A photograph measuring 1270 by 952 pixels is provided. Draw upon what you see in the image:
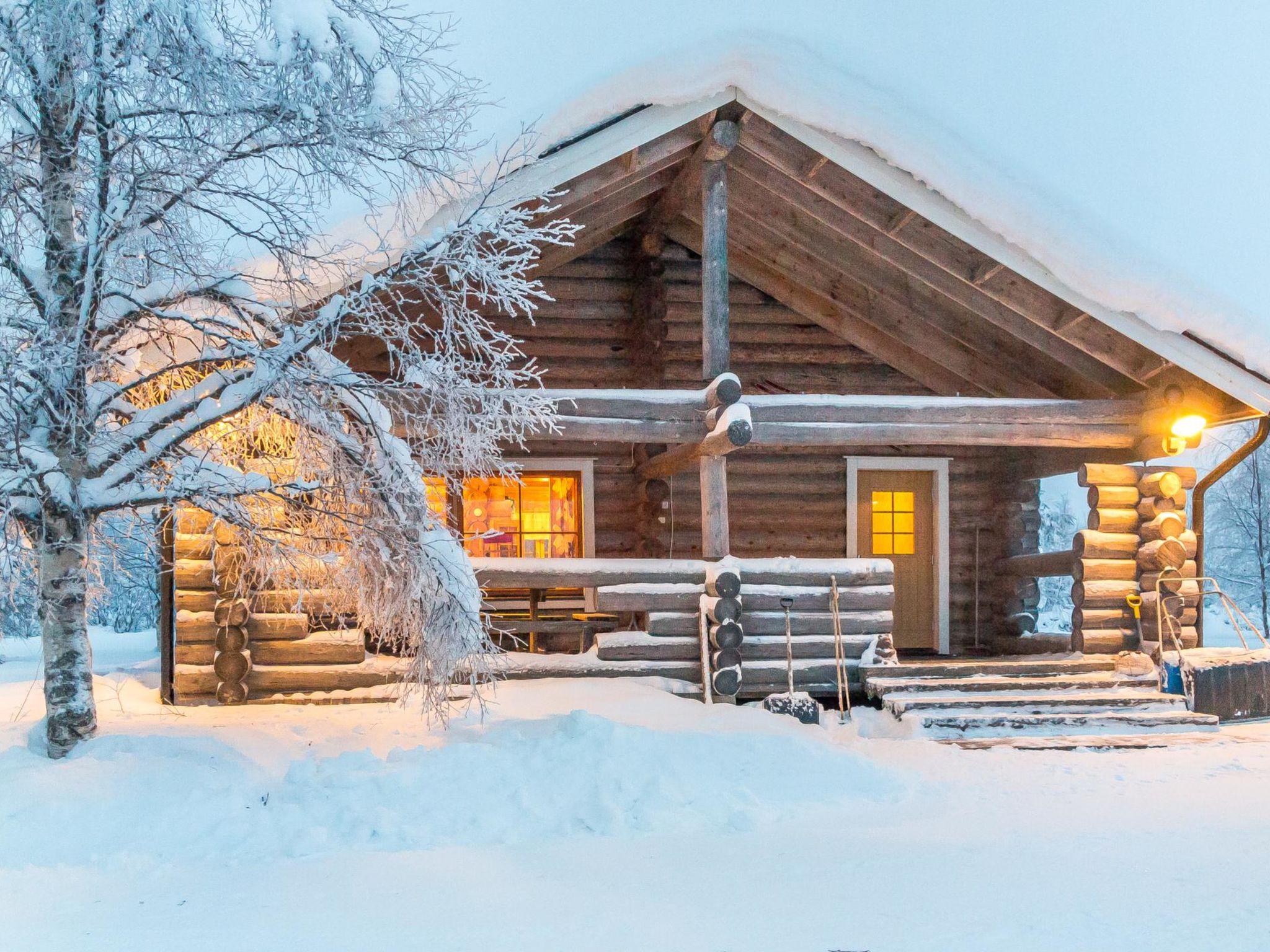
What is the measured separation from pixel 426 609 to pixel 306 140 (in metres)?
2.75

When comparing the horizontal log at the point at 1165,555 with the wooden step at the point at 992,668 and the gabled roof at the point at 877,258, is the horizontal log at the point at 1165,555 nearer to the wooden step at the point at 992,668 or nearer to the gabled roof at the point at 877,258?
the wooden step at the point at 992,668

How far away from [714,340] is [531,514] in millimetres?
4109

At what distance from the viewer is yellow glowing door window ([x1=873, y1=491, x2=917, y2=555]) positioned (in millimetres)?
12109

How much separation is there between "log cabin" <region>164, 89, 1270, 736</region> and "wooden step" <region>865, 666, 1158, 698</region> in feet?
0.96

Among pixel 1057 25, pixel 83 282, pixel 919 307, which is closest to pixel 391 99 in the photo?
pixel 83 282

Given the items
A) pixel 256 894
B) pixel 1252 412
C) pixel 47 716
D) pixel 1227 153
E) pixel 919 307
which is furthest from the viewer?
pixel 1227 153

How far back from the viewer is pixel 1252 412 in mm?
9008

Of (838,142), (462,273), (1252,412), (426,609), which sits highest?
(838,142)

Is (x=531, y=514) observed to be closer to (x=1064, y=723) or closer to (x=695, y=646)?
(x=695, y=646)

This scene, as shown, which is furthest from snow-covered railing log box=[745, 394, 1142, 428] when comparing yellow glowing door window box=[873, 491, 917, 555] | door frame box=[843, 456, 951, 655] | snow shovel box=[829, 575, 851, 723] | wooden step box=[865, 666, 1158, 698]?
yellow glowing door window box=[873, 491, 917, 555]

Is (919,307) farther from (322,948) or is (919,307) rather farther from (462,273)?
(322,948)

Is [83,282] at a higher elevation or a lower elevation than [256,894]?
higher

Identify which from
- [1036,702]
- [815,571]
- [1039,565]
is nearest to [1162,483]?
[1039,565]

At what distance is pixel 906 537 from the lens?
479 inches
